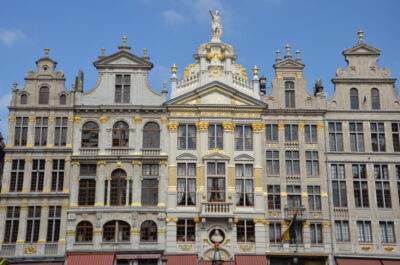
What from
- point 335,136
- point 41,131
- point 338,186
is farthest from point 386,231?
point 41,131

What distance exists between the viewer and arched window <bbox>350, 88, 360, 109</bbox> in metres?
40.2

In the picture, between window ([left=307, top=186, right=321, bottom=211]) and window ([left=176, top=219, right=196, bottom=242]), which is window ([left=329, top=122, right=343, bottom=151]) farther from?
window ([left=176, top=219, right=196, bottom=242])

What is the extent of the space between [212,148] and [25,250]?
15425mm

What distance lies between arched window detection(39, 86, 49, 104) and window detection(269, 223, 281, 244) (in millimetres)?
19713

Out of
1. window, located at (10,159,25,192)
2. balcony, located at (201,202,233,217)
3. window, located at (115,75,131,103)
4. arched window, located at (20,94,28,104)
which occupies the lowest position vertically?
balcony, located at (201,202,233,217)

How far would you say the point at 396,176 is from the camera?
38594 mm

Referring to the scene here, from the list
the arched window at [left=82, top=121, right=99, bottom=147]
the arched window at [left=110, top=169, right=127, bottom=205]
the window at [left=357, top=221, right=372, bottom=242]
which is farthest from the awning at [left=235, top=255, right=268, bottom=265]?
the arched window at [left=82, top=121, right=99, bottom=147]

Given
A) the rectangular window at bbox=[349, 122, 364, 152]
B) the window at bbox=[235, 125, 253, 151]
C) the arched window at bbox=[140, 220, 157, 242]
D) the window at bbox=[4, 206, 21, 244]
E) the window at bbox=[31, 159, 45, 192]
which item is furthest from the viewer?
the rectangular window at bbox=[349, 122, 364, 152]

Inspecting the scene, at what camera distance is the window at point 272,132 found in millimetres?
39438

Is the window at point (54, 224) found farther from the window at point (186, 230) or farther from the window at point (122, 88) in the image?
the window at point (122, 88)

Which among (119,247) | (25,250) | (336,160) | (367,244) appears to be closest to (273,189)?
(336,160)

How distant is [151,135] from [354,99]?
16384 millimetres

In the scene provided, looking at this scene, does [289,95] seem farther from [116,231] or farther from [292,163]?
[116,231]

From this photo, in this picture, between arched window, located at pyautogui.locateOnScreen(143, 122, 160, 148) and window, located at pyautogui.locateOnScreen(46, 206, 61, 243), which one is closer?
window, located at pyautogui.locateOnScreen(46, 206, 61, 243)
